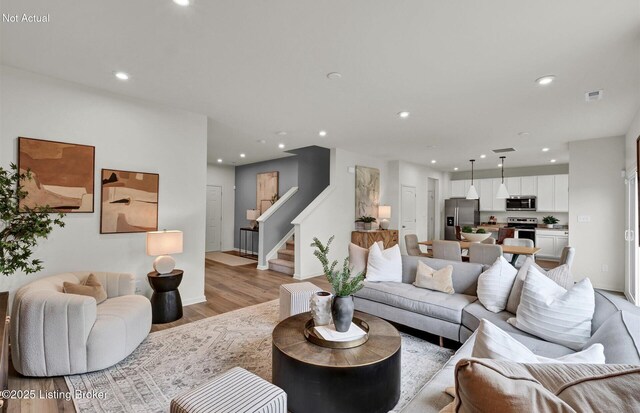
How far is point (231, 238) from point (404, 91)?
7529mm

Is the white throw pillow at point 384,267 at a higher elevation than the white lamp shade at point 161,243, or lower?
lower

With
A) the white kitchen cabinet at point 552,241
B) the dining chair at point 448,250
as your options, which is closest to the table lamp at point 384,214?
the dining chair at point 448,250

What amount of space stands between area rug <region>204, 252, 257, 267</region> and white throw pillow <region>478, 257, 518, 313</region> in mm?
5505

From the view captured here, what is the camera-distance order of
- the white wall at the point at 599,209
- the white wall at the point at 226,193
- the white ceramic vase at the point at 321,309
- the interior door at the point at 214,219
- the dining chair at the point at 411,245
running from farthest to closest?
the white wall at the point at 226,193 < the interior door at the point at 214,219 < the dining chair at the point at 411,245 < the white wall at the point at 599,209 < the white ceramic vase at the point at 321,309

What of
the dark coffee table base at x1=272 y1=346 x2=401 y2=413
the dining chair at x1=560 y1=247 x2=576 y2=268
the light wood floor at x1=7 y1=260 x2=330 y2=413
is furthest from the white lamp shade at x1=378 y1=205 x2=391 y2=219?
the dark coffee table base at x1=272 y1=346 x2=401 y2=413

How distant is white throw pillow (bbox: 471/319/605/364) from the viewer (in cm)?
117

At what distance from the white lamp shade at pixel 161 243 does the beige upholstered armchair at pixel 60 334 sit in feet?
3.08

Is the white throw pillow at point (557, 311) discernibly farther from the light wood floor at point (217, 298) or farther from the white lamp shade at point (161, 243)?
the white lamp shade at point (161, 243)

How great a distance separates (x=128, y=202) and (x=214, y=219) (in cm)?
557

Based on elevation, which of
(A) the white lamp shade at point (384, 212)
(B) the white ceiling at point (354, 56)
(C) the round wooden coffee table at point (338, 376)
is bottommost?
(C) the round wooden coffee table at point (338, 376)

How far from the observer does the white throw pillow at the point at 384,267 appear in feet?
12.0

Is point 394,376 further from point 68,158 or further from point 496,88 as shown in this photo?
point 68,158

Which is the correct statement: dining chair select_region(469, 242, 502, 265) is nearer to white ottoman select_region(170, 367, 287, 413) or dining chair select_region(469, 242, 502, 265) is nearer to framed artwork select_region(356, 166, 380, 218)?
framed artwork select_region(356, 166, 380, 218)

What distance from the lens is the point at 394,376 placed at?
1.98m
